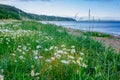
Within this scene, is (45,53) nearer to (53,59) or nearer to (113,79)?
(53,59)

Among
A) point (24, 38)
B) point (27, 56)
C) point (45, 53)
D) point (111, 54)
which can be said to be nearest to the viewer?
point (27, 56)

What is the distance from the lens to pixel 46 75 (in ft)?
18.6

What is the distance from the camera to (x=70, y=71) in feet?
19.5

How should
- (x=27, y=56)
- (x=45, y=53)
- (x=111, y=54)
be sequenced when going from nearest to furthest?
1. (x=27, y=56)
2. (x=45, y=53)
3. (x=111, y=54)

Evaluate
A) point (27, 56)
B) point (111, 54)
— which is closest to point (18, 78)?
point (27, 56)

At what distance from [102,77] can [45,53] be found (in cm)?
223

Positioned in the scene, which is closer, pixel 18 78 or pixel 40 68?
pixel 18 78

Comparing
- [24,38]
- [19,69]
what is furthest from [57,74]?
[24,38]

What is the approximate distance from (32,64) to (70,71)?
2.34ft

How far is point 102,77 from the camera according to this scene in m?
5.54

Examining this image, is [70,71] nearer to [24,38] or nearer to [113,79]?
[113,79]

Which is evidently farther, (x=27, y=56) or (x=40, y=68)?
(x=27, y=56)

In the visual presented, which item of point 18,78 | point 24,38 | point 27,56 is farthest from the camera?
point 24,38

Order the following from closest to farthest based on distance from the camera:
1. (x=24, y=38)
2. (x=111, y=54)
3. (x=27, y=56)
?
(x=27, y=56), (x=111, y=54), (x=24, y=38)
